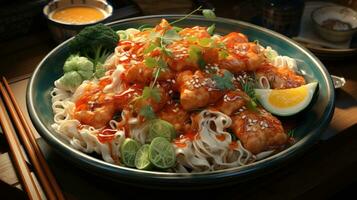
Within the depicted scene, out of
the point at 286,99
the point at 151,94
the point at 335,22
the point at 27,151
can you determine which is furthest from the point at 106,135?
the point at 335,22

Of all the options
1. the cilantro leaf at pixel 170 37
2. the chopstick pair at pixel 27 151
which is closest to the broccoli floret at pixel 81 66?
the chopstick pair at pixel 27 151

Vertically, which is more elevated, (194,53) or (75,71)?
(194,53)

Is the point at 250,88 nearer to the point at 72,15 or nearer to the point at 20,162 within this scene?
the point at 20,162

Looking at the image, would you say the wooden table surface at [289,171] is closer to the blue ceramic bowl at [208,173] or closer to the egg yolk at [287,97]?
the blue ceramic bowl at [208,173]

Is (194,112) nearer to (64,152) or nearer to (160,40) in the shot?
(160,40)

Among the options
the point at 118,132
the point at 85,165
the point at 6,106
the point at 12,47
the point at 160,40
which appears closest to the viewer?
the point at 85,165

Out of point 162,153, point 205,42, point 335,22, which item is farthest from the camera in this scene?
point 335,22

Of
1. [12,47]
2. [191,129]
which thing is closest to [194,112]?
[191,129]
